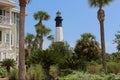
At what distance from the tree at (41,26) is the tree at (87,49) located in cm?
756

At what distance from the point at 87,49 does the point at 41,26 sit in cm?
1044

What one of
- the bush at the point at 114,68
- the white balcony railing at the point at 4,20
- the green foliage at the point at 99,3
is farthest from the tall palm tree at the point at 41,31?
the bush at the point at 114,68

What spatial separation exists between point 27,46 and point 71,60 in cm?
2654

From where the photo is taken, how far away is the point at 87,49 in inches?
1810

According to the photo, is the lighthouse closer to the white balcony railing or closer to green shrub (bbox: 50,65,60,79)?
the white balcony railing

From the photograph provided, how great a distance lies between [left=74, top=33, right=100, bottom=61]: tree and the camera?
45.8 meters

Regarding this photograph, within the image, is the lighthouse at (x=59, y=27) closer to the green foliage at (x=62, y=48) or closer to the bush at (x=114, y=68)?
the green foliage at (x=62, y=48)

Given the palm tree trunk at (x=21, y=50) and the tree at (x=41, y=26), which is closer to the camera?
the palm tree trunk at (x=21, y=50)

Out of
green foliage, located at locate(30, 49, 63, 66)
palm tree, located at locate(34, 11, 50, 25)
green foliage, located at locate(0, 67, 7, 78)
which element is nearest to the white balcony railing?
green foliage, located at locate(0, 67, 7, 78)

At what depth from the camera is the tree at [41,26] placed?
5178 centimetres

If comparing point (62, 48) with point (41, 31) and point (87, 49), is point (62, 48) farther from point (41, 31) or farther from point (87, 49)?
point (41, 31)

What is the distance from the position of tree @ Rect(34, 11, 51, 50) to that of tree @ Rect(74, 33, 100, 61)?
24.8 ft

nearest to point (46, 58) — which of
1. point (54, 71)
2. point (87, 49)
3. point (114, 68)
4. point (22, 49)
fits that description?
point (54, 71)

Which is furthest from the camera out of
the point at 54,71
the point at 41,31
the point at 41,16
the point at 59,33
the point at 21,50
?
the point at 59,33
